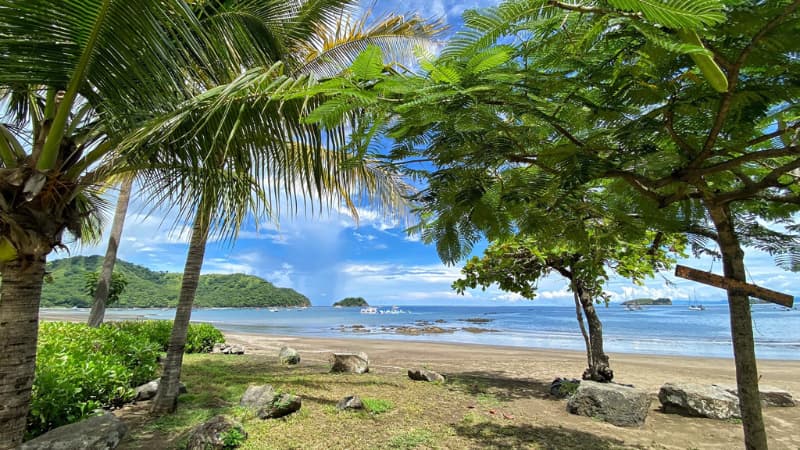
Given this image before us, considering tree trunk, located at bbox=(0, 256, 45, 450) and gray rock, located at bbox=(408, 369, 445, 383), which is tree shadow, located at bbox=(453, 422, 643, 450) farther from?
tree trunk, located at bbox=(0, 256, 45, 450)

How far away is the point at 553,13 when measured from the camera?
129 centimetres

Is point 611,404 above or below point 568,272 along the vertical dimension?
below

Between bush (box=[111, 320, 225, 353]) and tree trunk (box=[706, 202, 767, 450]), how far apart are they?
35.2 ft

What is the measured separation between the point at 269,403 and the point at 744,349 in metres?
4.87

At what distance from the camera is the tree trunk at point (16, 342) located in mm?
2564

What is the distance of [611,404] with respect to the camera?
5086 mm

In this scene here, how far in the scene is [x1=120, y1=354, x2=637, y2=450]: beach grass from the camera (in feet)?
13.4

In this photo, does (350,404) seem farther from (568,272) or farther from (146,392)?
(568,272)

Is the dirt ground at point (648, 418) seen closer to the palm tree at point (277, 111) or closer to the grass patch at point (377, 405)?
the grass patch at point (377, 405)

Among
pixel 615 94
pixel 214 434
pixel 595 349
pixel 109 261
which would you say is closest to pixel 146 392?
pixel 214 434

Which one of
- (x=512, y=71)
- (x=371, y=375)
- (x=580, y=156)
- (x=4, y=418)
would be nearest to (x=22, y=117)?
(x=4, y=418)

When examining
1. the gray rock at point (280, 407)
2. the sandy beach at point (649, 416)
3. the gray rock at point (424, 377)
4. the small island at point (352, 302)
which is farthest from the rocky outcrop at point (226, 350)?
the small island at point (352, 302)

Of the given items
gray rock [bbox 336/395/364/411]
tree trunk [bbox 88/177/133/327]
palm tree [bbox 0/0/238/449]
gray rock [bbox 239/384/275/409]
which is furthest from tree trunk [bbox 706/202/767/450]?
tree trunk [bbox 88/177/133/327]

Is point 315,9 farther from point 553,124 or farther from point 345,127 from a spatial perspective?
point 553,124
